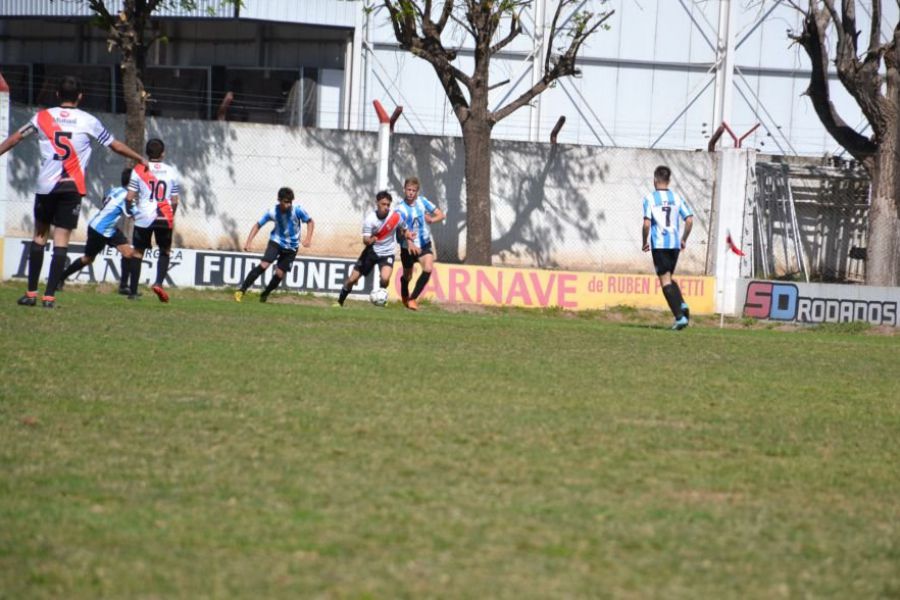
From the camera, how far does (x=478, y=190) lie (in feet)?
80.0

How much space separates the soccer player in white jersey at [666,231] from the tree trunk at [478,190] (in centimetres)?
816

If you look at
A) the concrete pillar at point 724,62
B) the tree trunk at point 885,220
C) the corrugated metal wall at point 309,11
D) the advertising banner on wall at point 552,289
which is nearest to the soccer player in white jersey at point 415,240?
the advertising banner on wall at point 552,289

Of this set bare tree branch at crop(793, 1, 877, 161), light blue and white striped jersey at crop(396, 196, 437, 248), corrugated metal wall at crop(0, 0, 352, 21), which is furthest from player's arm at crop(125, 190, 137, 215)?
corrugated metal wall at crop(0, 0, 352, 21)

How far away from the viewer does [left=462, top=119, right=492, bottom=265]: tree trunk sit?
24328mm

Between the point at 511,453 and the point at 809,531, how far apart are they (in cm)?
168

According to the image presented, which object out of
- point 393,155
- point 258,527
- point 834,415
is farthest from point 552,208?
point 258,527

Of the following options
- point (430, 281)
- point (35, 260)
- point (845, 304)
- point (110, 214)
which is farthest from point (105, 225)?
point (845, 304)

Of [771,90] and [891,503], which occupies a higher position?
[771,90]

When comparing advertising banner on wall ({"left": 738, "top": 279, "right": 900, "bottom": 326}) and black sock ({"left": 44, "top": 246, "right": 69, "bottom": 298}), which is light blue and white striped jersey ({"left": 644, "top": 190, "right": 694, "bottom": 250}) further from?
black sock ({"left": 44, "top": 246, "right": 69, "bottom": 298})

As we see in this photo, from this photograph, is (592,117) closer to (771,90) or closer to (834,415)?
(771,90)

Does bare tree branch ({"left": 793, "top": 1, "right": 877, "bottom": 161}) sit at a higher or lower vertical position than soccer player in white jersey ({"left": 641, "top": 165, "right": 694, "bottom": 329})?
higher

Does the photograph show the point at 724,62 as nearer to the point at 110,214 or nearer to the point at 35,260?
the point at 110,214

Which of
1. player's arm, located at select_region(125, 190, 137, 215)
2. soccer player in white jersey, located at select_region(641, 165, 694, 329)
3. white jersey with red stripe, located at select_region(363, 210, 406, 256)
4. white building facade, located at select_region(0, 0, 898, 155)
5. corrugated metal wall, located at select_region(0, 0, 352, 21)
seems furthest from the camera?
white building facade, located at select_region(0, 0, 898, 155)

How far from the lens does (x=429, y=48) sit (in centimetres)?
2425
